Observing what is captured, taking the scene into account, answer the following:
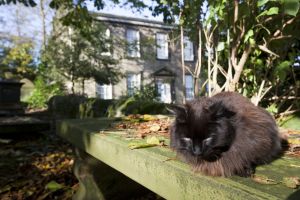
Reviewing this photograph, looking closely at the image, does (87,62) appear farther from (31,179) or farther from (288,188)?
(288,188)

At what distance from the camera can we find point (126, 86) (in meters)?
22.9

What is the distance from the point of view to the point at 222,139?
1.38 metres

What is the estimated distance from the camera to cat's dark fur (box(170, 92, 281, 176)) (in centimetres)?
137

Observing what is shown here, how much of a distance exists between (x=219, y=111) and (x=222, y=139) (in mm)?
130

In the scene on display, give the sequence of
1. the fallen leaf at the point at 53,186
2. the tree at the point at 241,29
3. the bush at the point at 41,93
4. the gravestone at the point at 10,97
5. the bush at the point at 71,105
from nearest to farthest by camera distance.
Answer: the tree at the point at 241,29, the fallen leaf at the point at 53,186, the bush at the point at 71,105, the gravestone at the point at 10,97, the bush at the point at 41,93

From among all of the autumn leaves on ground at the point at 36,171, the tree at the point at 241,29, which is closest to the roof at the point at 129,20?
the autumn leaves on ground at the point at 36,171

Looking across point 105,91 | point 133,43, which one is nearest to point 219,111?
point 133,43

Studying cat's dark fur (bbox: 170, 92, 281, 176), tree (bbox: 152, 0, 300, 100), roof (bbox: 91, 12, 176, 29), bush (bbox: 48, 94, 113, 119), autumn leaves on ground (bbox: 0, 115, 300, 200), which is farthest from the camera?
roof (bbox: 91, 12, 176, 29)

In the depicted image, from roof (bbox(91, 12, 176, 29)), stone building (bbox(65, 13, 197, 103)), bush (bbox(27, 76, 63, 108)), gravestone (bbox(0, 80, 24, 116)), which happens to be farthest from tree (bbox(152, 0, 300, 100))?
roof (bbox(91, 12, 176, 29))

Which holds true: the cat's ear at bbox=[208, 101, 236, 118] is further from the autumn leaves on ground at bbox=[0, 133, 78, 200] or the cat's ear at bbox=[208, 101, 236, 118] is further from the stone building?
the stone building

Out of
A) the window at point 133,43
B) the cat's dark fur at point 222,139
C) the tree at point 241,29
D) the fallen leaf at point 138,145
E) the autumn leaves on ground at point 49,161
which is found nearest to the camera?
the cat's dark fur at point 222,139

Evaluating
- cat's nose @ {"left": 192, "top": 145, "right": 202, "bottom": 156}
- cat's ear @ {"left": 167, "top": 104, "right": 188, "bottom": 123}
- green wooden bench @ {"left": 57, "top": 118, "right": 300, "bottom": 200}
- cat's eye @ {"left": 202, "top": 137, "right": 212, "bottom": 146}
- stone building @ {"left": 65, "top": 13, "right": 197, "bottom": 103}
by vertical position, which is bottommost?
green wooden bench @ {"left": 57, "top": 118, "right": 300, "bottom": 200}

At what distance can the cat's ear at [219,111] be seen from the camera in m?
1.42

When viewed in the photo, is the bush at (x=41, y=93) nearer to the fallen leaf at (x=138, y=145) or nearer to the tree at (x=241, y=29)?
the tree at (x=241, y=29)
